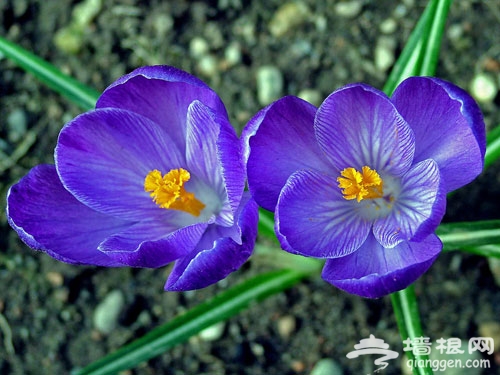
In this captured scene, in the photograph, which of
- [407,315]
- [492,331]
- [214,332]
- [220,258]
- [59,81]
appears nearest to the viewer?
[220,258]

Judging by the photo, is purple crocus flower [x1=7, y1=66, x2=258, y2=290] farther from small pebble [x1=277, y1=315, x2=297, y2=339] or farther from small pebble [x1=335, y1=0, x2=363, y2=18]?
small pebble [x1=335, y1=0, x2=363, y2=18]

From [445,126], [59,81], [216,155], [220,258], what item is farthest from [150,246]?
[59,81]

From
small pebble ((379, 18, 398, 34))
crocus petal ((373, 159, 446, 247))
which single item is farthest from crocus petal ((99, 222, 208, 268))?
small pebble ((379, 18, 398, 34))

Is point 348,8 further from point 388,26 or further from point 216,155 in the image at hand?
point 216,155

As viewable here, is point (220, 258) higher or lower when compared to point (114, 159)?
lower

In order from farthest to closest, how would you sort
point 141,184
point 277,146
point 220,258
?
point 141,184
point 277,146
point 220,258

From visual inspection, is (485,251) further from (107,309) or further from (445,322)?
(107,309)

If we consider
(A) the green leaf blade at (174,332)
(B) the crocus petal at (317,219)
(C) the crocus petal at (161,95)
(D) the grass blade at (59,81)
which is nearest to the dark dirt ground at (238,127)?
(A) the green leaf blade at (174,332)
